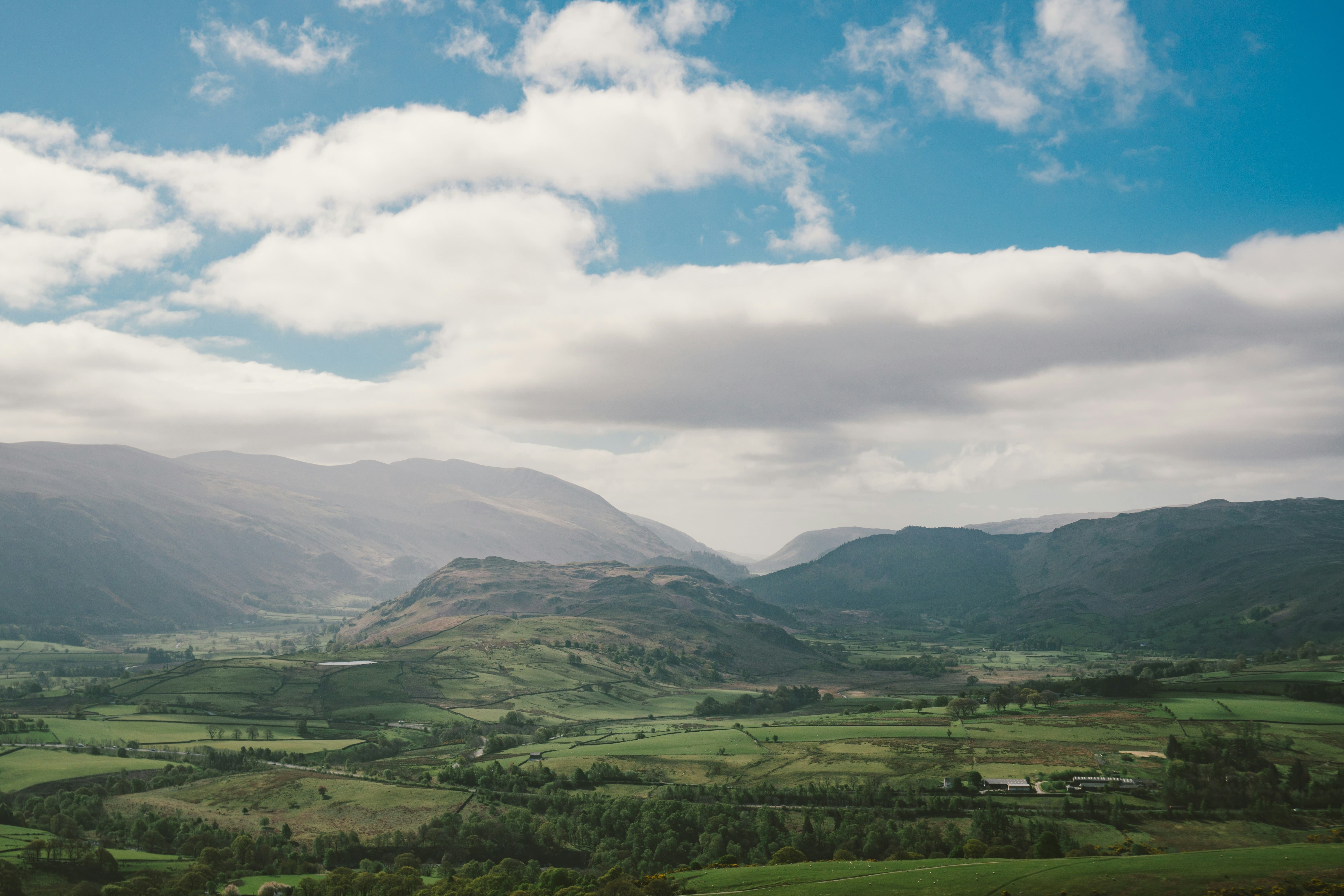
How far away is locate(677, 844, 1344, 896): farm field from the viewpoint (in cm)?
7600

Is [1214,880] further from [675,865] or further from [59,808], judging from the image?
[59,808]

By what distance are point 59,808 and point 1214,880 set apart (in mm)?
202716

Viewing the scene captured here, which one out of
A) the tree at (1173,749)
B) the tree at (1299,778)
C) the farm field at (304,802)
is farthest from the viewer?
the tree at (1173,749)

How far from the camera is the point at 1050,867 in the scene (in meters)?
87.6

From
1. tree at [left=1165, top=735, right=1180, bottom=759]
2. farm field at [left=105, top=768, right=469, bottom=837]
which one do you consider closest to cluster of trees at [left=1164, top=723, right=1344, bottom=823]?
tree at [left=1165, top=735, right=1180, bottom=759]

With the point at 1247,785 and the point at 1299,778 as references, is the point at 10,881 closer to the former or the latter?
the point at 1247,785

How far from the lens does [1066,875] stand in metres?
83.1

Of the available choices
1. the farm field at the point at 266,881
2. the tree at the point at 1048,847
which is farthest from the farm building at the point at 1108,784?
the farm field at the point at 266,881

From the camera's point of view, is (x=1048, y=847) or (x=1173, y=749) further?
(x=1173, y=749)

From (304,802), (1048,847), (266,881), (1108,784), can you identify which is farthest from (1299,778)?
(304,802)

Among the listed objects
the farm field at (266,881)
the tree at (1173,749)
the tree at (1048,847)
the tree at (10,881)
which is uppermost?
the tree at (1048,847)

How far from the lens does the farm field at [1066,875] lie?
76000 mm

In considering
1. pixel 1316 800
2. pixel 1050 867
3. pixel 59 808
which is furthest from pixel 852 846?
pixel 59 808

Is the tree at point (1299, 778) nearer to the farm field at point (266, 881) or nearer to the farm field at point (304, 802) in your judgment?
the farm field at point (266, 881)
